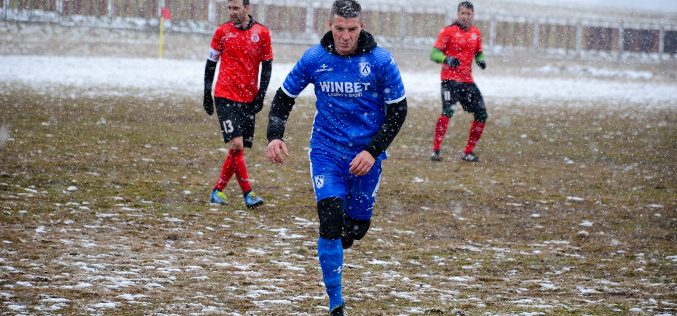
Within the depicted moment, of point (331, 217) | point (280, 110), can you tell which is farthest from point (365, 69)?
point (331, 217)

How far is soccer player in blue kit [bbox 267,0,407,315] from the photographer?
19.5ft

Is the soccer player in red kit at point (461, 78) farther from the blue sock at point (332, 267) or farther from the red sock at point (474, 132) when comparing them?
the blue sock at point (332, 267)

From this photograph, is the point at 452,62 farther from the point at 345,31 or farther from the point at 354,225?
the point at 345,31

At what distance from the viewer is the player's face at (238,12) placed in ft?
30.4

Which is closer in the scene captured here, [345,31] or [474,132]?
[345,31]

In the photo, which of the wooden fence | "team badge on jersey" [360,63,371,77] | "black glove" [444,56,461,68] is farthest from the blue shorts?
the wooden fence

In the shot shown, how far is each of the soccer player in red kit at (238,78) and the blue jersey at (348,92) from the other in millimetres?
3156

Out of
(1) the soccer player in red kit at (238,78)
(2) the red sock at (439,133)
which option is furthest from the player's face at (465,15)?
(1) the soccer player in red kit at (238,78)

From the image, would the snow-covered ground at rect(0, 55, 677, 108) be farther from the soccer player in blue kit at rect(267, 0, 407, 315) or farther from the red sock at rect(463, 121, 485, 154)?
the soccer player in blue kit at rect(267, 0, 407, 315)

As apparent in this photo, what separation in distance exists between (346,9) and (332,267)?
1724 millimetres

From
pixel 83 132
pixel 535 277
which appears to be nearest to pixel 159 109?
pixel 83 132

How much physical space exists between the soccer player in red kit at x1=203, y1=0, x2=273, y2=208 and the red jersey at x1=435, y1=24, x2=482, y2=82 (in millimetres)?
4976

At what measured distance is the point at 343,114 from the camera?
6.21 m

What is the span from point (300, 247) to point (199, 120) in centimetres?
994
